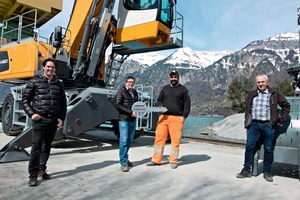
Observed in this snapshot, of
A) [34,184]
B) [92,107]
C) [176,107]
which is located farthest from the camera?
[92,107]

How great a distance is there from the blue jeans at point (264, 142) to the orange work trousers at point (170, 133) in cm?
124

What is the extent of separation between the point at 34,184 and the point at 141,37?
4.65 m

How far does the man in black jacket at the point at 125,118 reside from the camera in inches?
197

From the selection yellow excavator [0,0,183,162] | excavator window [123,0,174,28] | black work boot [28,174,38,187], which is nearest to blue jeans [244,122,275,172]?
yellow excavator [0,0,183,162]

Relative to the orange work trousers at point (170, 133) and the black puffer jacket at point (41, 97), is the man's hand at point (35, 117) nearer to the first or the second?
the black puffer jacket at point (41, 97)

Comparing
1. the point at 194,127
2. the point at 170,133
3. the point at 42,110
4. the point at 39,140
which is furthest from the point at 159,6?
the point at 194,127

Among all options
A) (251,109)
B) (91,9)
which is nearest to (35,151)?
(251,109)

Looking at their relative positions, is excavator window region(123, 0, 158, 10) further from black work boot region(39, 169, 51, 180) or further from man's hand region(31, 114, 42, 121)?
black work boot region(39, 169, 51, 180)

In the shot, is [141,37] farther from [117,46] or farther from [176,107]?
[176,107]

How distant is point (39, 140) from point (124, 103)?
165cm

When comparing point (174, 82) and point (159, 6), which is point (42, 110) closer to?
point (174, 82)

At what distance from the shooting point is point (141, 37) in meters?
7.40

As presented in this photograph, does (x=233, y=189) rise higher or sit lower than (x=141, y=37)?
lower

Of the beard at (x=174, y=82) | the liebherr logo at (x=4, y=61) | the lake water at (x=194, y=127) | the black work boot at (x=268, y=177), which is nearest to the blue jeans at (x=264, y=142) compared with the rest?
the black work boot at (x=268, y=177)
